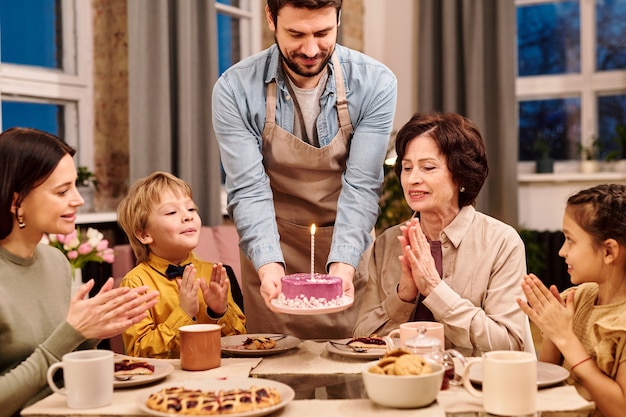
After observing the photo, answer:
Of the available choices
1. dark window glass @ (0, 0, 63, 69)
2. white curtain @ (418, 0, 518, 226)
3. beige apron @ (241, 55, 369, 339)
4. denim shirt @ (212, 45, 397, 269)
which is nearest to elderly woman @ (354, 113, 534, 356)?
denim shirt @ (212, 45, 397, 269)

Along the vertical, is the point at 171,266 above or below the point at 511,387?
above

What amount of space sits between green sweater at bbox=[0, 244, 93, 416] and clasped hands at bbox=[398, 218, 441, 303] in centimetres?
86

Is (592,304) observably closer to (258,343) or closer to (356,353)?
(356,353)

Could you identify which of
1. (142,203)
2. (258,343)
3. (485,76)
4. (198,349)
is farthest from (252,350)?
(485,76)

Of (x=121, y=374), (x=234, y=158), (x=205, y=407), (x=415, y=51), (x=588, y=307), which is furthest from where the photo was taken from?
(x=415, y=51)

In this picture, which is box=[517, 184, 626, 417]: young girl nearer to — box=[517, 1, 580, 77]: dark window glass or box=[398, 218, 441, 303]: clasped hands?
box=[398, 218, 441, 303]: clasped hands

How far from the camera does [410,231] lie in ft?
Result: 6.64

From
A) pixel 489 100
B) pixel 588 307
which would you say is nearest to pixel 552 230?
pixel 489 100

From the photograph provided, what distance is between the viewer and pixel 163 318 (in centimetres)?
223

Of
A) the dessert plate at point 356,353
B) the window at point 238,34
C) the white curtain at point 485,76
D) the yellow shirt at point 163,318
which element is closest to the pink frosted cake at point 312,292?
the dessert plate at point 356,353

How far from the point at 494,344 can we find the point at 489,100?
4.14 meters

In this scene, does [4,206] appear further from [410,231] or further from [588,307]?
[588,307]

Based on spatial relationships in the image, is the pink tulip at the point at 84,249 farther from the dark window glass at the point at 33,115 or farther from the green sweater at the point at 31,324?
the green sweater at the point at 31,324

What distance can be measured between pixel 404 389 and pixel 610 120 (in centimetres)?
506
